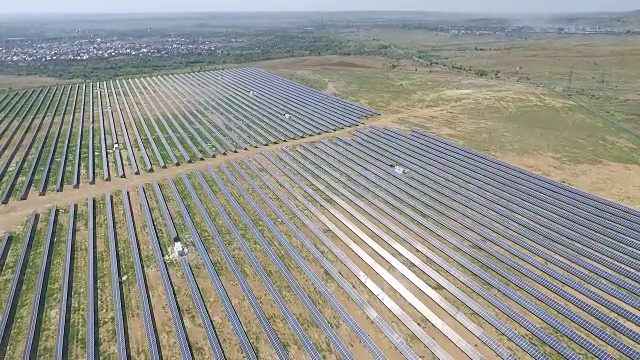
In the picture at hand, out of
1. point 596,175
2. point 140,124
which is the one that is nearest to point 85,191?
point 140,124

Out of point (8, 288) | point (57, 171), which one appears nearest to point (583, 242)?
point (8, 288)

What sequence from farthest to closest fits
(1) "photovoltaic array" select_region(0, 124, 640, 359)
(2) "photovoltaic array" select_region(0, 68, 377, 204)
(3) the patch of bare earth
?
1. (2) "photovoltaic array" select_region(0, 68, 377, 204)
2. (3) the patch of bare earth
3. (1) "photovoltaic array" select_region(0, 124, 640, 359)

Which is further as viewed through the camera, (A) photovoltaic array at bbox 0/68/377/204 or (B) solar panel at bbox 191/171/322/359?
(A) photovoltaic array at bbox 0/68/377/204

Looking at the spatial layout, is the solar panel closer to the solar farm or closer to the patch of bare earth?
the solar farm

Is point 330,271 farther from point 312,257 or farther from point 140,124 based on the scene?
point 140,124

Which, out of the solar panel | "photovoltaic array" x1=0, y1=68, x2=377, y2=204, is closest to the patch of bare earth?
"photovoltaic array" x1=0, y1=68, x2=377, y2=204

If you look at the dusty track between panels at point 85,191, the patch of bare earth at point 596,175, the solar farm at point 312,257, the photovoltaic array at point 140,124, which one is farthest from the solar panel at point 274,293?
the patch of bare earth at point 596,175
